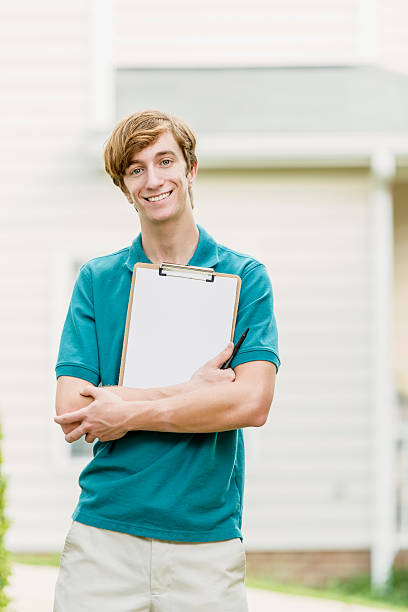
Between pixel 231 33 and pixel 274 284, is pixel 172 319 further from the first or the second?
pixel 231 33

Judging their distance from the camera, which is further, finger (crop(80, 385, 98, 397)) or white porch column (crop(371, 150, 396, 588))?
white porch column (crop(371, 150, 396, 588))

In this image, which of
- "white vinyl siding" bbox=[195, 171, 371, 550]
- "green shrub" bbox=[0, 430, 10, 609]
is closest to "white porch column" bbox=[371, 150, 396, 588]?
"white vinyl siding" bbox=[195, 171, 371, 550]

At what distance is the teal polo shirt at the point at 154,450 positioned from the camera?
7.53 ft

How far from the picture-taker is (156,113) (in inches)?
95.0

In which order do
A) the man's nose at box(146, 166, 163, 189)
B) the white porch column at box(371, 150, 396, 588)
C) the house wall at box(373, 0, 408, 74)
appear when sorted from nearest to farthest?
1. the man's nose at box(146, 166, 163, 189)
2. the white porch column at box(371, 150, 396, 588)
3. the house wall at box(373, 0, 408, 74)

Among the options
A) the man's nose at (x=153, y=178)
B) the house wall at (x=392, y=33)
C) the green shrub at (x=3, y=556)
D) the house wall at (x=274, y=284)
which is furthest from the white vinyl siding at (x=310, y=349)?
the man's nose at (x=153, y=178)

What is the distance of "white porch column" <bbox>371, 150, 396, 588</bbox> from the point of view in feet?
22.5

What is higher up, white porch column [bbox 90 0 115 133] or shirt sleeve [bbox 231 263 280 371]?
white porch column [bbox 90 0 115 133]

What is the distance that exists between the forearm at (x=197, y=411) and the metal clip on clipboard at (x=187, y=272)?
277 mm

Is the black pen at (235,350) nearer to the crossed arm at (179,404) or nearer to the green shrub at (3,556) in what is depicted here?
the crossed arm at (179,404)

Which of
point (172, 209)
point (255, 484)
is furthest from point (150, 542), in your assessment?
point (255, 484)

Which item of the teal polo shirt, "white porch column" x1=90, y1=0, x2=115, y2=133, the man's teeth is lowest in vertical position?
the teal polo shirt

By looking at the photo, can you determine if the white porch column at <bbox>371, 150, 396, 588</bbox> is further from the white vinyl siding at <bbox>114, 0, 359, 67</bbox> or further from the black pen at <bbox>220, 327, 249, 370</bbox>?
the black pen at <bbox>220, 327, 249, 370</bbox>

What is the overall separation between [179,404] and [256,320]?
1.00ft
